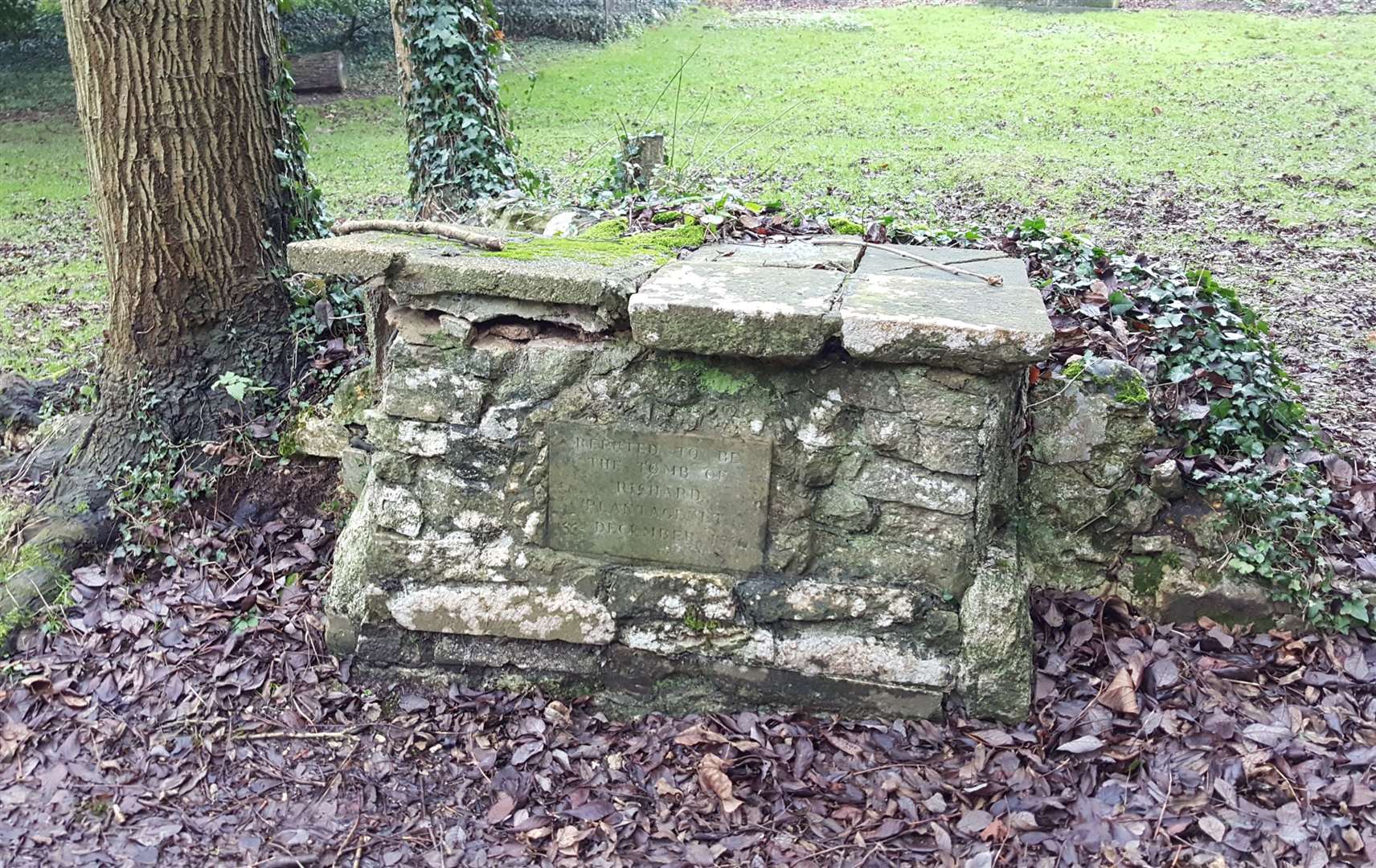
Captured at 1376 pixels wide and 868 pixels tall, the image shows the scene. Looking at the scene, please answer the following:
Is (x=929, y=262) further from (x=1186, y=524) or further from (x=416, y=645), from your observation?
(x=416, y=645)

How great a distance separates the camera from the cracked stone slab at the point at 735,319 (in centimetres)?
286

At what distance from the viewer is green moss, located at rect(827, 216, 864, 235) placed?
4176 millimetres

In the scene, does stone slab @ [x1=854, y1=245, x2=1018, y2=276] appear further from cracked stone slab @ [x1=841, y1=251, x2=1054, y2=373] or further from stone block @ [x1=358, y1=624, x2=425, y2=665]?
stone block @ [x1=358, y1=624, x2=425, y2=665]

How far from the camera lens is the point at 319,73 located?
1457 cm

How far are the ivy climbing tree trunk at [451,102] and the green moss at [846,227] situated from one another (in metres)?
2.84

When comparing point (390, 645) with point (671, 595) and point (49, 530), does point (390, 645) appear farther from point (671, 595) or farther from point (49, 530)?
point (49, 530)

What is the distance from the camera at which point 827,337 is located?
9.45 feet

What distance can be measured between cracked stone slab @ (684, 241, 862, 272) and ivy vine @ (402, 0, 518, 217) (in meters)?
3.01

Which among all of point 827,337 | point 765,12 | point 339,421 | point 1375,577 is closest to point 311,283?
point 339,421

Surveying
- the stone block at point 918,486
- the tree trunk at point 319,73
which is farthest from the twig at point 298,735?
the tree trunk at point 319,73

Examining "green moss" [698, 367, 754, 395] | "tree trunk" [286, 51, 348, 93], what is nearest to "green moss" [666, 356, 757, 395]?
"green moss" [698, 367, 754, 395]

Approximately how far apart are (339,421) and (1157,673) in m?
3.34

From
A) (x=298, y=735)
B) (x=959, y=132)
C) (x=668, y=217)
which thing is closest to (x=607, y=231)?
(x=668, y=217)

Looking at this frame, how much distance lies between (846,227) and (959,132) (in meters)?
7.22
